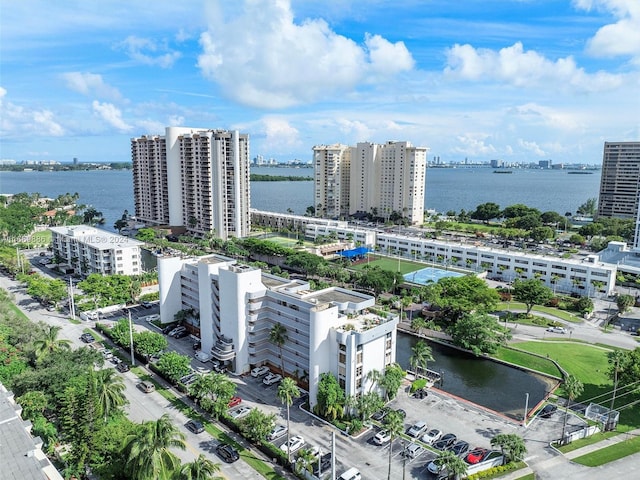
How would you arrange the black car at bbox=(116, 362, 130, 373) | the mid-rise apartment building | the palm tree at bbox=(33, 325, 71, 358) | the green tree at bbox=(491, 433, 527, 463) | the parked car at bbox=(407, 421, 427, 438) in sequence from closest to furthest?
1. the green tree at bbox=(491, 433, 527, 463)
2. the parked car at bbox=(407, 421, 427, 438)
3. the mid-rise apartment building
4. the palm tree at bbox=(33, 325, 71, 358)
5. the black car at bbox=(116, 362, 130, 373)

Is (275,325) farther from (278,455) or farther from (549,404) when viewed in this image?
(549,404)

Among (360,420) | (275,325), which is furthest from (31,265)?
(360,420)

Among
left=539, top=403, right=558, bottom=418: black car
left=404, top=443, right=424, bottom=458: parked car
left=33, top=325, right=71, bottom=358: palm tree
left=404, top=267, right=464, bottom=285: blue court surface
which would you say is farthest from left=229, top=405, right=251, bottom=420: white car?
left=404, top=267, right=464, bottom=285: blue court surface

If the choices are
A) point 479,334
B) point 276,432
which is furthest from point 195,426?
point 479,334

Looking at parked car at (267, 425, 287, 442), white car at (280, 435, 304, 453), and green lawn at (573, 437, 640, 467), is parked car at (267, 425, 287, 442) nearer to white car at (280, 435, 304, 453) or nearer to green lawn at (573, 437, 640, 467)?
white car at (280, 435, 304, 453)

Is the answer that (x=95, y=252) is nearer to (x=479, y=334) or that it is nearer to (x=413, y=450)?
(x=479, y=334)

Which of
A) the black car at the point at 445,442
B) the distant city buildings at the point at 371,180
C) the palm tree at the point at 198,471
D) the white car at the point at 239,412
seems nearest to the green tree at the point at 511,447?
the black car at the point at 445,442
